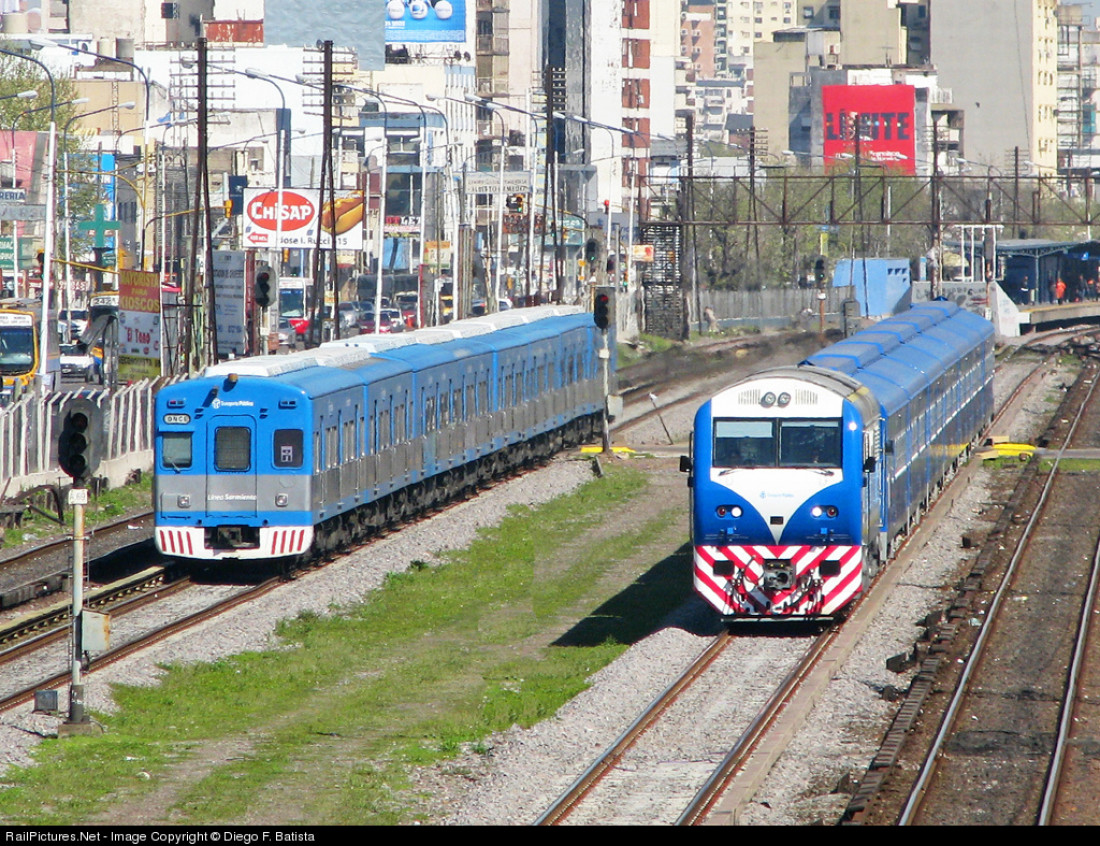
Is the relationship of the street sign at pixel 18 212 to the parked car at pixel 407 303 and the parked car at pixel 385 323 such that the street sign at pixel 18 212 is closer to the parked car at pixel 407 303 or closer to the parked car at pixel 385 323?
the parked car at pixel 385 323

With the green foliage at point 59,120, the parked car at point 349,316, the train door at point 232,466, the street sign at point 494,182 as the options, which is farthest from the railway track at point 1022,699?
the street sign at point 494,182

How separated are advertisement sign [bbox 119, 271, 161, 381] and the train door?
12979mm

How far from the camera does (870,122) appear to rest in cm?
15625

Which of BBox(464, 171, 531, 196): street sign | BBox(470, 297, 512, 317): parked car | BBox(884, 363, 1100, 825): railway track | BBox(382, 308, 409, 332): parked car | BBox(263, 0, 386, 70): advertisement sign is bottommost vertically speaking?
BBox(884, 363, 1100, 825): railway track

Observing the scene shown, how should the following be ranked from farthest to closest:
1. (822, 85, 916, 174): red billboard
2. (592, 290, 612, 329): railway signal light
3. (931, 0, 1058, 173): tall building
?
(931, 0, 1058, 173): tall building, (822, 85, 916, 174): red billboard, (592, 290, 612, 329): railway signal light

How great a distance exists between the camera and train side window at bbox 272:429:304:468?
25.6m

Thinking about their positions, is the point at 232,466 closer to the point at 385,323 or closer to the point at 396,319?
the point at 385,323

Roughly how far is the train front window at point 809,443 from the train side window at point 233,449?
805 centimetres

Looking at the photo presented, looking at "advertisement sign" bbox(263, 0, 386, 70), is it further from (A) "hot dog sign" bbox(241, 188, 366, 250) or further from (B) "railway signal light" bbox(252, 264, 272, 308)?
A: (B) "railway signal light" bbox(252, 264, 272, 308)

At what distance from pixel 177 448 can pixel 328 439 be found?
217 centimetres

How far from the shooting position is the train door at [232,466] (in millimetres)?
25531

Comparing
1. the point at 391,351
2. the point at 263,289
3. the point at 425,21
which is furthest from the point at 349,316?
the point at 425,21

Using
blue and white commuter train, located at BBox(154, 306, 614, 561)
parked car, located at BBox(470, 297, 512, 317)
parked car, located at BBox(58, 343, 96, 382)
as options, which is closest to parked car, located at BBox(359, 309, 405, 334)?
parked car, located at BBox(470, 297, 512, 317)

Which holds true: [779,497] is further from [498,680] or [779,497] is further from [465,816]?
[465,816]
